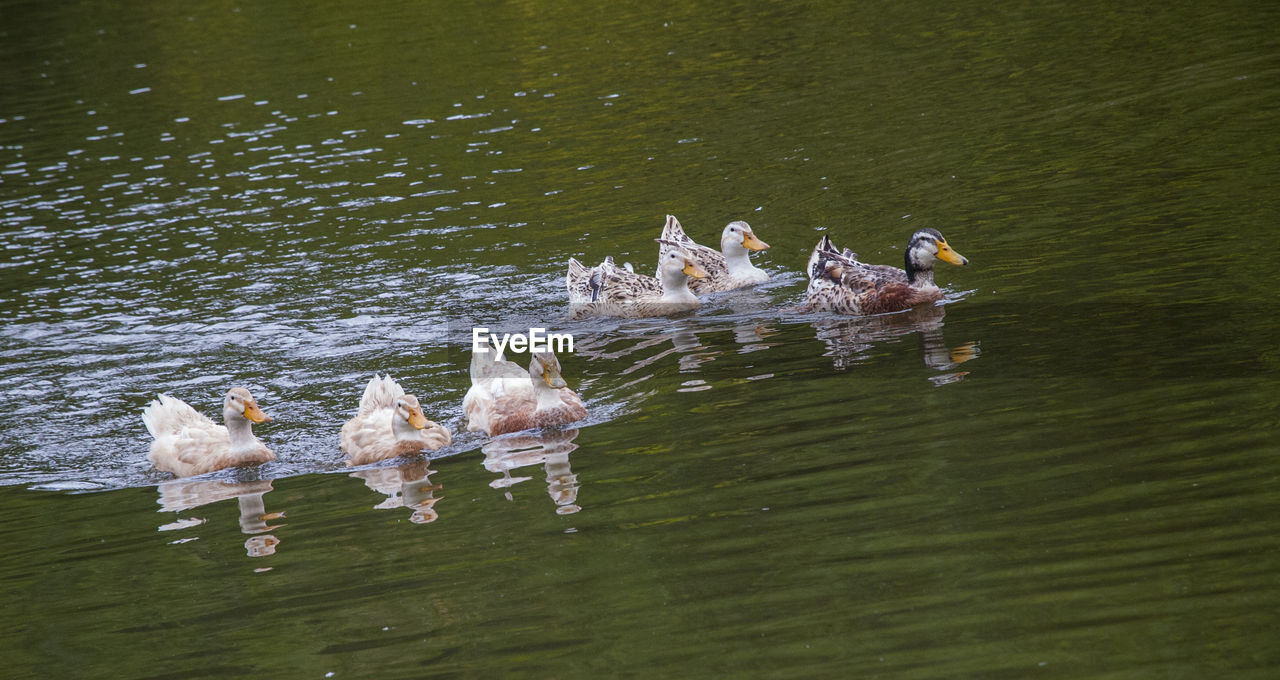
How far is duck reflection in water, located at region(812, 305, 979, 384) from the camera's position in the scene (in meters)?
12.8

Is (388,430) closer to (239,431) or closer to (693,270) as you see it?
(239,431)

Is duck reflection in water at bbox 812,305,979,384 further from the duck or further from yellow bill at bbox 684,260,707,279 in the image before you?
the duck

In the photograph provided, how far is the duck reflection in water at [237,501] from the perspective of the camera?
415 inches

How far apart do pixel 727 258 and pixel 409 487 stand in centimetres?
703

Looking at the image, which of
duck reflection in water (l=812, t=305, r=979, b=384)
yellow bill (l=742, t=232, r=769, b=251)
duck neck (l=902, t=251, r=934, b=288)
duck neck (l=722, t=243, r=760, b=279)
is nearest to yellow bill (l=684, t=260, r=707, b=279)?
yellow bill (l=742, t=232, r=769, b=251)

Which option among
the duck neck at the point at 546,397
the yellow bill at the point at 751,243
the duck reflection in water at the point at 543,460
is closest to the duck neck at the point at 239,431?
the duck reflection in water at the point at 543,460

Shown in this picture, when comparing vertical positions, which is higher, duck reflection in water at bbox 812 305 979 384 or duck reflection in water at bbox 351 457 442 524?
duck reflection in water at bbox 812 305 979 384

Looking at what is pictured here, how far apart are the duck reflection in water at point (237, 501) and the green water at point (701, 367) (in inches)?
2.3

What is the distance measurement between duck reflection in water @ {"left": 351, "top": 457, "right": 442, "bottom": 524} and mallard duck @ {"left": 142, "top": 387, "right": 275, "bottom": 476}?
1192 mm

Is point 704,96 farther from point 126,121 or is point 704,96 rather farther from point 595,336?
point 126,121

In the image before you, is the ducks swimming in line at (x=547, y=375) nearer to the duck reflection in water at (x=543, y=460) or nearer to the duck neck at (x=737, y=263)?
the duck neck at (x=737, y=263)

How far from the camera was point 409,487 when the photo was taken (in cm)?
1156

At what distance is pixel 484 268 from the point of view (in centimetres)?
1866

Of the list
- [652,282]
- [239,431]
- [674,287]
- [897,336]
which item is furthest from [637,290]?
[239,431]
